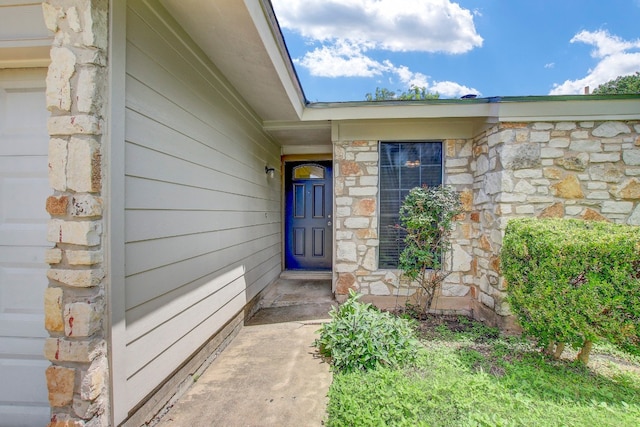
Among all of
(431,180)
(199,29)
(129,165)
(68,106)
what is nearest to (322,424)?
(129,165)

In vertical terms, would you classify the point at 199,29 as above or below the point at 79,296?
above

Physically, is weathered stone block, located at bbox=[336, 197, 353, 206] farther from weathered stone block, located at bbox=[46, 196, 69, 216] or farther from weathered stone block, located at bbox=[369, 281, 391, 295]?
weathered stone block, located at bbox=[46, 196, 69, 216]

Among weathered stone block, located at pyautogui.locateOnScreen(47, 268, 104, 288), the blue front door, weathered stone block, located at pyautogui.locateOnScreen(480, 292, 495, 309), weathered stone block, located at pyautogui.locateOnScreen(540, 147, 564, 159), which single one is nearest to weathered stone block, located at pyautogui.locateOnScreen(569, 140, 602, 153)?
weathered stone block, located at pyautogui.locateOnScreen(540, 147, 564, 159)

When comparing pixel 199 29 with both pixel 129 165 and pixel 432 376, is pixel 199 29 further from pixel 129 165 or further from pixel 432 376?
pixel 432 376

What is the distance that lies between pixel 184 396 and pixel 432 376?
5.92ft

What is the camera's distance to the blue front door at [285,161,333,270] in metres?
5.61

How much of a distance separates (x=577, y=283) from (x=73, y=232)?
3.31 metres

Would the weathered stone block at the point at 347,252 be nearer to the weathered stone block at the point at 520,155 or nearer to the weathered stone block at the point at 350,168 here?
the weathered stone block at the point at 350,168

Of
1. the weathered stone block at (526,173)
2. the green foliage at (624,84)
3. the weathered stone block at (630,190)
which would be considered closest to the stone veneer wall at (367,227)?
the weathered stone block at (526,173)

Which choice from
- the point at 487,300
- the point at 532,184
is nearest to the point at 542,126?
the point at 532,184

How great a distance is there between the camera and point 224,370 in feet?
7.95

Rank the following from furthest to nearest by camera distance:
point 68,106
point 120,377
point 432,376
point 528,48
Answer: point 528,48 → point 432,376 → point 120,377 → point 68,106

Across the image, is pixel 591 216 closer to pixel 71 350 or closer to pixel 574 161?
pixel 574 161

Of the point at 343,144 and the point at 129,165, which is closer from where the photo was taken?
the point at 129,165
